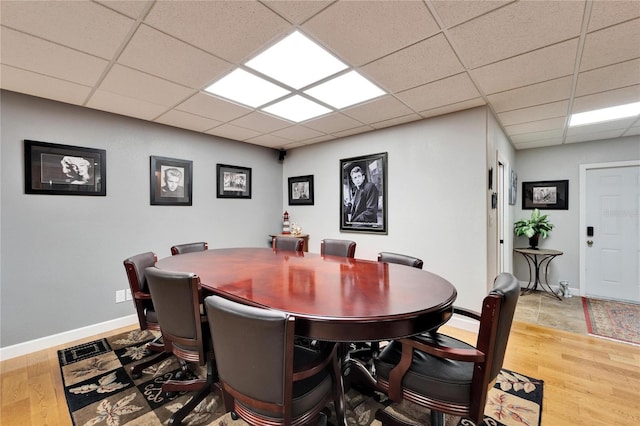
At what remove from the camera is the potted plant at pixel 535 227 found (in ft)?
14.6

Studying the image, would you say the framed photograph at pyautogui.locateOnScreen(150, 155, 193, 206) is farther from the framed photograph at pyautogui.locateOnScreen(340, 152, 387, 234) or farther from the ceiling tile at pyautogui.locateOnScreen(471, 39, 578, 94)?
the ceiling tile at pyautogui.locateOnScreen(471, 39, 578, 94)

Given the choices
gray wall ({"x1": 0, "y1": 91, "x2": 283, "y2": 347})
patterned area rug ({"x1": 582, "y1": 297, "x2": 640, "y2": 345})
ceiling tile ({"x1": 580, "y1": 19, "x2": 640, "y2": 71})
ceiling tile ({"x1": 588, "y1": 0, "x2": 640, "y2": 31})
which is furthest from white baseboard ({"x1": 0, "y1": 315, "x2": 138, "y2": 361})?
patterned area rug ({"x1": 582, "y1": 297, "x2": 640, "y2": 345})

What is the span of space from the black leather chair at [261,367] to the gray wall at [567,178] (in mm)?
5114

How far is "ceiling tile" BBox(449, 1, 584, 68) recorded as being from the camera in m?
1.49

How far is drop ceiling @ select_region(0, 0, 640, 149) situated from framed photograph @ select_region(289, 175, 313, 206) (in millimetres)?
1880

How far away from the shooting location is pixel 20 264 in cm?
259

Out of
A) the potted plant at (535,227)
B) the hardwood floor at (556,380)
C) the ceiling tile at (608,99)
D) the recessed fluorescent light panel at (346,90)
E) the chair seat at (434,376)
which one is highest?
the recessed fluorescent light panel at (346,90)

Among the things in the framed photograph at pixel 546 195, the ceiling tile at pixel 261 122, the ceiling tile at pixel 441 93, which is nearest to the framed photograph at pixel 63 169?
the ceiling tile at pixel 261 122

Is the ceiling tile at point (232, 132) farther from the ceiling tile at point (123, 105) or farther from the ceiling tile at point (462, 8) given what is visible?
the ceiling tile at point (462, 8)

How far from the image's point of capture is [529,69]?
6.94 feet

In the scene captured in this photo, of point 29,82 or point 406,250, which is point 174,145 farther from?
point 406,250

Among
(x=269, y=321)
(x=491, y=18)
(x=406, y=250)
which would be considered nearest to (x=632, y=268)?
(x=406, y=250)

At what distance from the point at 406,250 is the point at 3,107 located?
4.36 m

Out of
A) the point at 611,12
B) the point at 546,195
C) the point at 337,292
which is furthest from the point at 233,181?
the point at 546,195
